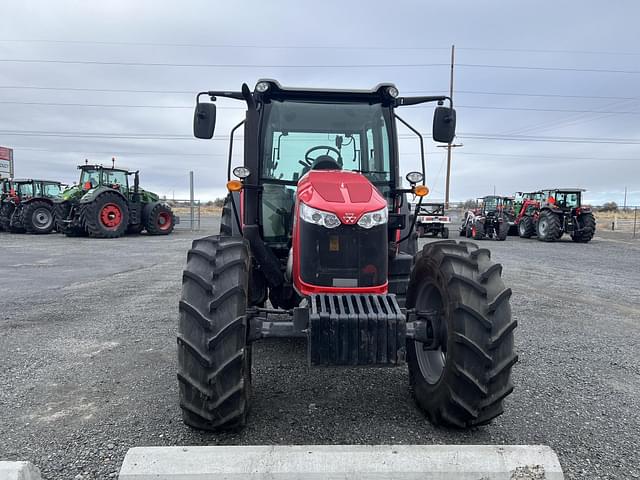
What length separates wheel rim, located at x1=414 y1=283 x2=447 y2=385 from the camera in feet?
10.3

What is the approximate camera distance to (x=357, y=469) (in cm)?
204

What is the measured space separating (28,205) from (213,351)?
20.3 metres

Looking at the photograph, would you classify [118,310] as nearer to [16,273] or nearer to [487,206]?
[16,273]

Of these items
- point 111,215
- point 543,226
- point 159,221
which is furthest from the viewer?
point 159,221

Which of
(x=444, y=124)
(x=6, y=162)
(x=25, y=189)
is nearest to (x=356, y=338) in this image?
(x=444, y=124)

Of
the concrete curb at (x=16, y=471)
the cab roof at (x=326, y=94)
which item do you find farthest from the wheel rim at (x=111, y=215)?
the concrete curb at (x=16, y=471)

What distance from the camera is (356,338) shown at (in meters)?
2.54

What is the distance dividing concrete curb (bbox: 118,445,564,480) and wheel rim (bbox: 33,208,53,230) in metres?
20.4

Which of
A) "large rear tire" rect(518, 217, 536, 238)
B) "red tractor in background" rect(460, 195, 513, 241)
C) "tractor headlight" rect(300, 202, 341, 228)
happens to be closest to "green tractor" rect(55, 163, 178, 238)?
"red tractor in background" rect(460, 195, 513, 241)

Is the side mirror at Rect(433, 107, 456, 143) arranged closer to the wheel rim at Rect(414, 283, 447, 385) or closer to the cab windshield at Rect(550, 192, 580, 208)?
the wheel rim at Rect(414, 283, 447, 385)

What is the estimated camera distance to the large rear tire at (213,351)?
2.54 m

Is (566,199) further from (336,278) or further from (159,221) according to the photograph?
(336,278)

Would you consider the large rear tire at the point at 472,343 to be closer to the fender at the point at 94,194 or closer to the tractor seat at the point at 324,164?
the tractor seat at the point at 324,164

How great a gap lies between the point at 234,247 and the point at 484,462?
1829 mm
